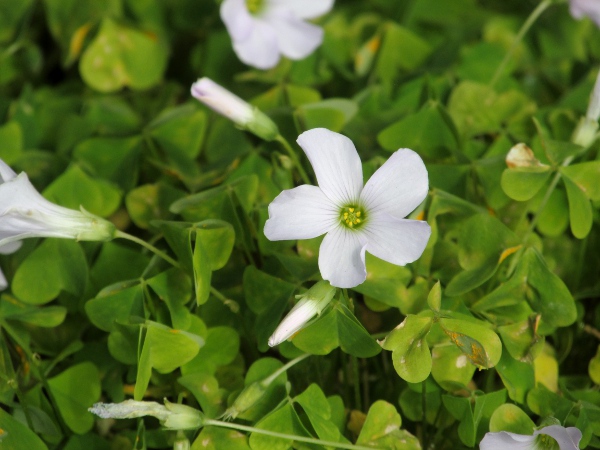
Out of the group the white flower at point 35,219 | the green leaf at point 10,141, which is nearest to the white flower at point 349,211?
the white flower at point 35,219

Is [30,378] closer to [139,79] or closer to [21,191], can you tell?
[21,191]

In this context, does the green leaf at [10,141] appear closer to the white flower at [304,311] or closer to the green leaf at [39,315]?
the green leaf at [39,315]

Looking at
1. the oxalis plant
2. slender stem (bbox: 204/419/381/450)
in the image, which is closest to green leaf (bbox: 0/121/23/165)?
the oxalis plant

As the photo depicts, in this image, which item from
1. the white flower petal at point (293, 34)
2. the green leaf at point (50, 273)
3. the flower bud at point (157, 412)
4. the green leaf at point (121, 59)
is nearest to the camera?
the flower bud at point (157, 412)

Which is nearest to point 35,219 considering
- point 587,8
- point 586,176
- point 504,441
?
point 504,441

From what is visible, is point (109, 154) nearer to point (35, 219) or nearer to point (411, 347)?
point (35, 219)

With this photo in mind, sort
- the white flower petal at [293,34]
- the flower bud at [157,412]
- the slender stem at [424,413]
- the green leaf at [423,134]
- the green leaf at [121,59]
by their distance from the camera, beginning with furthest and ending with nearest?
the green leaf at [121,59], the white flower petal at [293,34], the green leaf at [423,134], the slender stem at [424,413], the flower bud at [157,412]

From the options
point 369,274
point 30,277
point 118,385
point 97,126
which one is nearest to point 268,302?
point 369,274

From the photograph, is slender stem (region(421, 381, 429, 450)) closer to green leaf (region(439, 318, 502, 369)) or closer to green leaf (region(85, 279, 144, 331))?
green leaf (region(439, 318, 502, 369))
